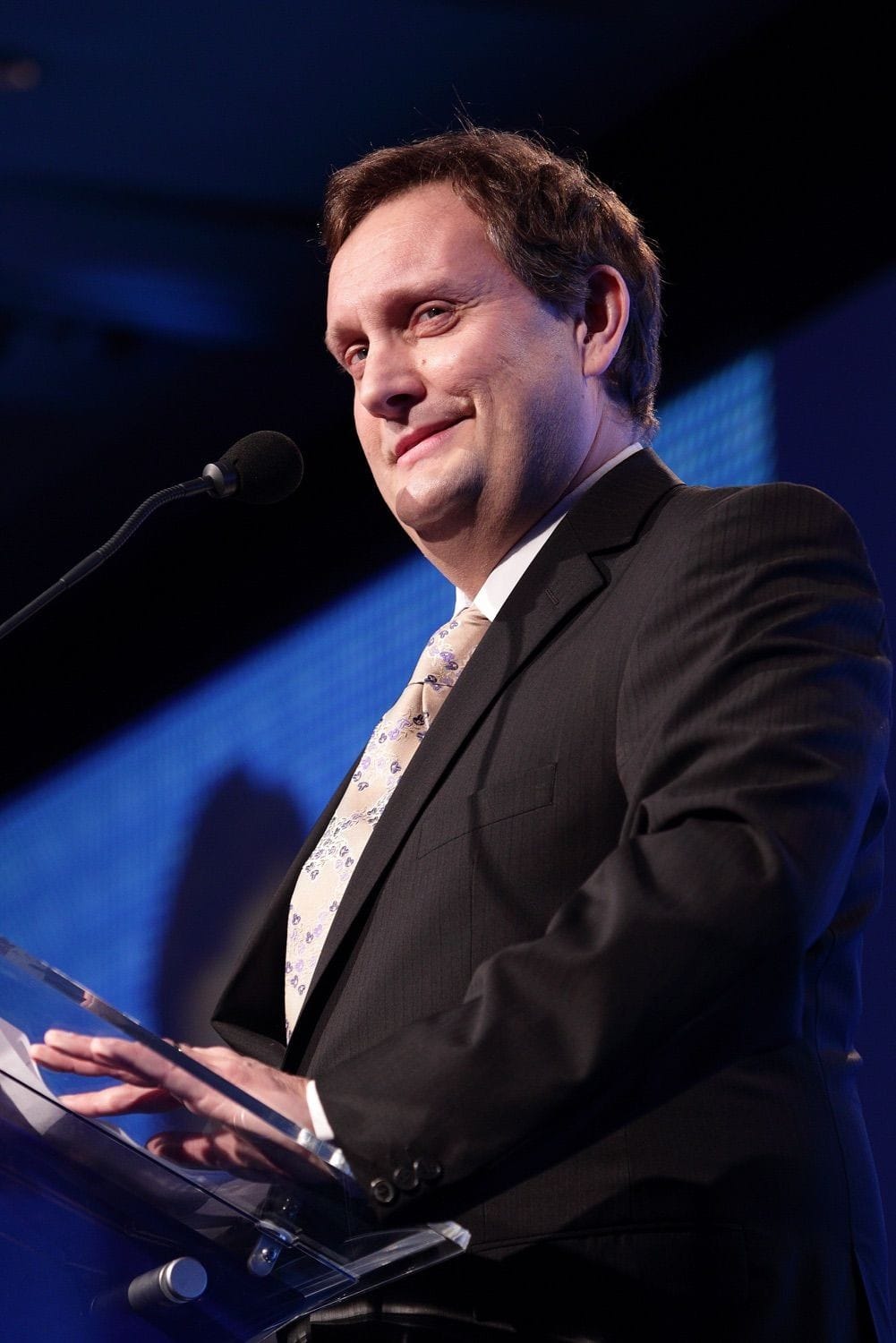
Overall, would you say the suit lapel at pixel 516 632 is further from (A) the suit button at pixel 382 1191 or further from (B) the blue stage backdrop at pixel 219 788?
(B) the blue stage backdrop at pixel 219 788

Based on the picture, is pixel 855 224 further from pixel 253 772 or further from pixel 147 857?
pixel 147 857

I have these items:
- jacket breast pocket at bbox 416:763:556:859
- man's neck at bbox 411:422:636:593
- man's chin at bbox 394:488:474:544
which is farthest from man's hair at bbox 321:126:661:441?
jacket breast pocket at bbox 416:763:556:859

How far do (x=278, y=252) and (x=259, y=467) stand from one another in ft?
6.53

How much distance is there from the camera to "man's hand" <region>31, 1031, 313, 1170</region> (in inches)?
35.6

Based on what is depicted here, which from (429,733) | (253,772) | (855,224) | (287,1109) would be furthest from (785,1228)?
(253,772)

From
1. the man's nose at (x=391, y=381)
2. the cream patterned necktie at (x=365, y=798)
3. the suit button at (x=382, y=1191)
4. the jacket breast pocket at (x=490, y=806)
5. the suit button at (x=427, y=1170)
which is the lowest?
the cream patterned necktie at (x=365, y=798)

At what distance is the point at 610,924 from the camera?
1.02 meters

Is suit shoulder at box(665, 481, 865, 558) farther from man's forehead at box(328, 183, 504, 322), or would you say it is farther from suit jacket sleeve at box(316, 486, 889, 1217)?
man's forehead at box(328, 183, 504, 322)

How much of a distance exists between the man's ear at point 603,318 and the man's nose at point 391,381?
22 cm

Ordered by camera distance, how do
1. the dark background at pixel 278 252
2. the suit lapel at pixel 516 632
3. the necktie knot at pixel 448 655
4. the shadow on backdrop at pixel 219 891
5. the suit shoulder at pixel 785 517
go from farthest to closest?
the shadow on backdrop at pixel 219 891
the dark background at pixel 278 252
the necktie knot at pixel 448 655
the suit lapel at pixel 516 632
the suit shoulder at pixel 785 517

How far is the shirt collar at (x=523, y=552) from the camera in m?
1.77

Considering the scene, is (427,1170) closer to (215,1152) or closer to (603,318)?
(215,1152)

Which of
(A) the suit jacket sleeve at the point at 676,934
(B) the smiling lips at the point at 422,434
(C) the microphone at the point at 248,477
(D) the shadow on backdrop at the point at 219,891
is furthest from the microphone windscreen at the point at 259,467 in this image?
(D) the shadow on backdrop at the point at 219,891

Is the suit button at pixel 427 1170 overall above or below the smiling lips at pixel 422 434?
below
